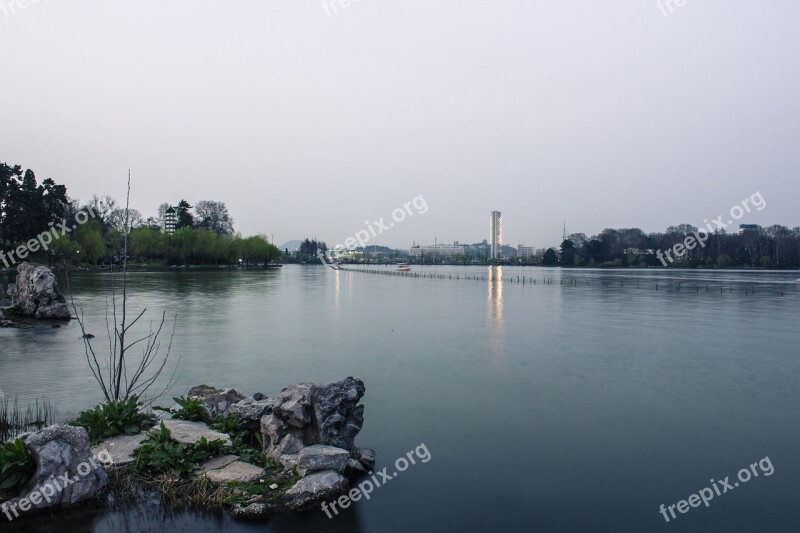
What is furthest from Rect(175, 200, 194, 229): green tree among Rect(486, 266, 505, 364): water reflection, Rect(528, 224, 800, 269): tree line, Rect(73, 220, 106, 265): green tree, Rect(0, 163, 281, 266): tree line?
Rect(528, 224, 800, 269): tree line

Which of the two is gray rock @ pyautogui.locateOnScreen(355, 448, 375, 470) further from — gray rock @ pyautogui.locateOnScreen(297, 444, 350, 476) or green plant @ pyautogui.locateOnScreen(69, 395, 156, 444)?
green plant @ pyautogui.locateOnScreen(69, 395, 156, 444)

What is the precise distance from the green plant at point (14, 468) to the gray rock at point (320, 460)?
3.38m

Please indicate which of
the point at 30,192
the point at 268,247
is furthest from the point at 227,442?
the point at 268,247

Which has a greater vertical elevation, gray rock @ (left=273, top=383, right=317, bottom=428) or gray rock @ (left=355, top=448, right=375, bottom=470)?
gray rock @ (left=273, top=383, right=317, bottom=428)

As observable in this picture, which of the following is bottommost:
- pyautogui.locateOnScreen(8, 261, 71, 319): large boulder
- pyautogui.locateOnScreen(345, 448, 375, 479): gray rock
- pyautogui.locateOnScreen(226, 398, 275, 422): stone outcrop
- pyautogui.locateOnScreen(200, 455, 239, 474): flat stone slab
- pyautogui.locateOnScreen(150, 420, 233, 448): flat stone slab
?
pyautogui.locateOnScreen(345, 448, 375, 479): gray rock

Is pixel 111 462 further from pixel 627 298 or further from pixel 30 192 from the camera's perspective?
pixel 30 192

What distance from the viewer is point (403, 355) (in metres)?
17.8

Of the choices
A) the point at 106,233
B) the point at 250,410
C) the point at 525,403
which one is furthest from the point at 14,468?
the point at 106,233

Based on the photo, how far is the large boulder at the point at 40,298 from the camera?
24.7m

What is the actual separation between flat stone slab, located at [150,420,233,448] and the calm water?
144cm

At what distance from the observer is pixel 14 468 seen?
275 inches

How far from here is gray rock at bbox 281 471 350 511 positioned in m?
7.22

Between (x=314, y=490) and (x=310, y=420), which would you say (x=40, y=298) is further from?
(x=314, y=490)

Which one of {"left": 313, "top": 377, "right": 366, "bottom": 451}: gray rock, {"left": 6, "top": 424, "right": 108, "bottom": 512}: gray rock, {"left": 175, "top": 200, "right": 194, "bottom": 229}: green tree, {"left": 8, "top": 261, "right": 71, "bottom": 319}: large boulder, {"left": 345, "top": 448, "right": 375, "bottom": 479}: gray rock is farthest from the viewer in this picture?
{"left": 175, "top": 200, "right": 194, "bottom": 229}: green tree
